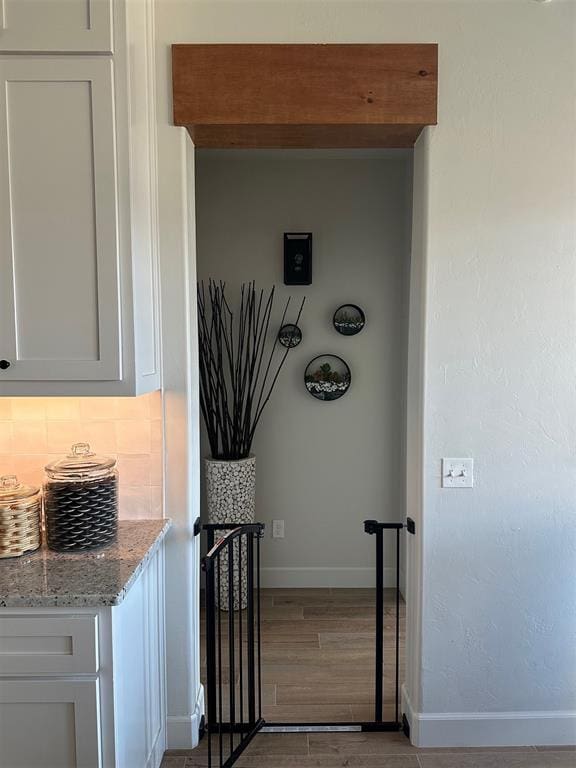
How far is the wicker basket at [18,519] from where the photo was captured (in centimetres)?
175

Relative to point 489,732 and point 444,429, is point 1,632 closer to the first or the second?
point 444,429

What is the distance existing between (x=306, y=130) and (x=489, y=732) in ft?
7.95

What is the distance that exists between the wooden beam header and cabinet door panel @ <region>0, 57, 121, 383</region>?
38cm

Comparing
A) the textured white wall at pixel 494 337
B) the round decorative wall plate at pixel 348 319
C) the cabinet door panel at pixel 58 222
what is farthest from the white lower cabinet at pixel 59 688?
the round decorative wall plate at pixel 348 319

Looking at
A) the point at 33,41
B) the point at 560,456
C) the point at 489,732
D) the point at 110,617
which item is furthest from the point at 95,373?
the point at 489,732

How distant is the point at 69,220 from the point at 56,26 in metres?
0.58

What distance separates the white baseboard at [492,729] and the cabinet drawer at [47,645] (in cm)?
135

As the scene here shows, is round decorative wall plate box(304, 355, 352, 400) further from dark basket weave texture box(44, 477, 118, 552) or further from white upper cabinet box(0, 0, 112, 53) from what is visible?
white upper cabinet box(0, 0, 112, 53)

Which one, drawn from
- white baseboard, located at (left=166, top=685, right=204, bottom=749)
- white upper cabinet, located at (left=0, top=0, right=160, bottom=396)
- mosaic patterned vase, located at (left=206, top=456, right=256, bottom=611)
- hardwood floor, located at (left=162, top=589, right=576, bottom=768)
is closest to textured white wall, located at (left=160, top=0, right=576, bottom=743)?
A: hardwood floor, located at (left=162, top=589, right=576, bottom=768)

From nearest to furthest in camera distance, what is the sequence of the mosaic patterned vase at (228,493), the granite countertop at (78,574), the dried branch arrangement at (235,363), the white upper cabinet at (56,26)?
the granite countertop at (78,574)
the white upper cabinet at (56,26)
the mosaic patterned vase at (228,493)
the dried branch arrangement at (235,363)

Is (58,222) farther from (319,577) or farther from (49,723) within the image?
(319,577)

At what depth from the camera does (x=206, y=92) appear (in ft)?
6.35

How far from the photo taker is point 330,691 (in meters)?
2.51

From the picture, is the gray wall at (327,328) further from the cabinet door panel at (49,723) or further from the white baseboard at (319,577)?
the cabinet door panel at (49,723)
